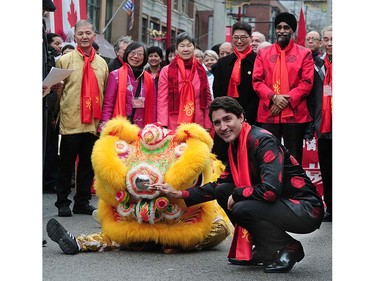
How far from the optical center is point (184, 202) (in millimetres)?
6246

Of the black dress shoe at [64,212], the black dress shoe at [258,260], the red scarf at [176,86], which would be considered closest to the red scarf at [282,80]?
the red scarf at [176,86]

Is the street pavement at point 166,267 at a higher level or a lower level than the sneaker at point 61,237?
lower

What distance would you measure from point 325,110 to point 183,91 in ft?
4.58

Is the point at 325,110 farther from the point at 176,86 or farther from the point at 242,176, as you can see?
the point at 242,176

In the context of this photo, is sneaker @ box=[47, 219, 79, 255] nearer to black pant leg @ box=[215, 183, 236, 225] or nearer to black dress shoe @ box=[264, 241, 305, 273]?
black pant leg @ box=[215, 183, 236, 225]

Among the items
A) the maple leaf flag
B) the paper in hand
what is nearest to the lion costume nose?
the paper in hand

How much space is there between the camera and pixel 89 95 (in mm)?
8359

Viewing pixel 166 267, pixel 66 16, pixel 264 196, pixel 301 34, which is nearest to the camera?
pixel 264 196

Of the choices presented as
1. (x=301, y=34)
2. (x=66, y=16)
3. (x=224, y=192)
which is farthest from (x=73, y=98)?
(x=66, y=16)

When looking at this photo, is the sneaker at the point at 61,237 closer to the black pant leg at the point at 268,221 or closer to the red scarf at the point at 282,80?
the black pant leg at the point at 268,221

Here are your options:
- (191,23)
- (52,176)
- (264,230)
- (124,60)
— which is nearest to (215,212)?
(264,230)

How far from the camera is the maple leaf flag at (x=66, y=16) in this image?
14445 millimetres

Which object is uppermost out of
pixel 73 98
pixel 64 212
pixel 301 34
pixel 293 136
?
pixel 301 34

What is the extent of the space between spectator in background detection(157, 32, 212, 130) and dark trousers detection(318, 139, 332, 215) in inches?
44.8
